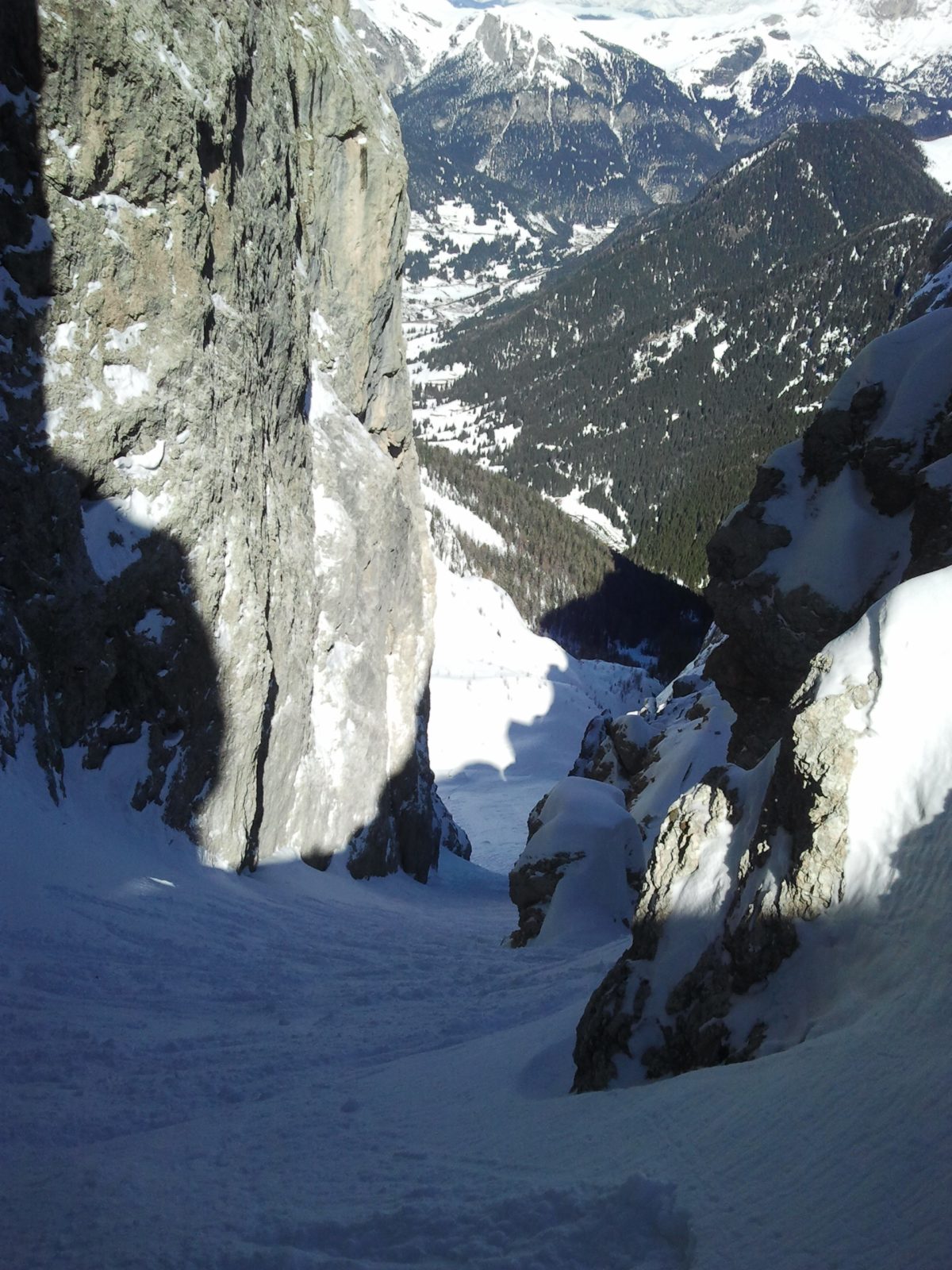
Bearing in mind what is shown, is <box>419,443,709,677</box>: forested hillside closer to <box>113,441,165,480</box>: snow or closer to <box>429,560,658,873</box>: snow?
<box>429,560,658,873</box>: snow

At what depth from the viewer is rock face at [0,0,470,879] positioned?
34.1 feet

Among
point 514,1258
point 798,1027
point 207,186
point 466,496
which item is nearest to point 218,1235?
point 514,1258

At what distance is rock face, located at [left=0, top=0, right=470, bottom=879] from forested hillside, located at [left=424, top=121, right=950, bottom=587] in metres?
→ 76.9

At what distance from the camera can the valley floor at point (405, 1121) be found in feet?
12.2

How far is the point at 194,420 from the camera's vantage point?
12.4 metres

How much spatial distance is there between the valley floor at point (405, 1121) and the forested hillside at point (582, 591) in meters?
74.8

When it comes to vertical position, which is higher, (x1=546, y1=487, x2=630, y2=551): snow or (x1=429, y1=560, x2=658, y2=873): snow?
(x1=546, y1=487, x2=630, y2=551): snow

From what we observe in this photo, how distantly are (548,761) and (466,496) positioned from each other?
62186 millimetres

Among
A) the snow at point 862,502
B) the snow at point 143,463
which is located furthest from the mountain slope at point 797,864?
the snow at point 143,463

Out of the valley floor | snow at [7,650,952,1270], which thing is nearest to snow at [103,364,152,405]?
the valley floor

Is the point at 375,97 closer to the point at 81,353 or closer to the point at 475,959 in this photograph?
the point at 81,353

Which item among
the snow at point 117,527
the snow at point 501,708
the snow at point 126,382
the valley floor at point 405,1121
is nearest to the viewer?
the valley floor at point 405,1121

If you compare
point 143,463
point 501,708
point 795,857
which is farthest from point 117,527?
point 501,708

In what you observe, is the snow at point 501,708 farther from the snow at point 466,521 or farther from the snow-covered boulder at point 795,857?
the snow at point 466,521
